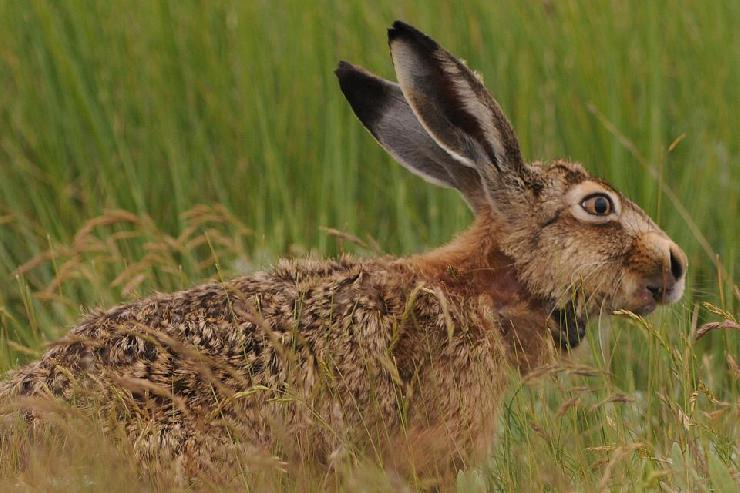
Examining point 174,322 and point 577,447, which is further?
point 174,322

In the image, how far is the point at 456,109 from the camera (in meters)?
5.46

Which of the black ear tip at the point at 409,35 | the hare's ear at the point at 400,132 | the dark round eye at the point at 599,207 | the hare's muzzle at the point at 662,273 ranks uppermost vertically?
the black ear tip at the point at 409,35

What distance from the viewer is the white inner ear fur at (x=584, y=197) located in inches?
215

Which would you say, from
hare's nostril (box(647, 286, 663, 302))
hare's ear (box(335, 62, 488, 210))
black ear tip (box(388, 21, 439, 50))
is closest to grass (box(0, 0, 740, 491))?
hare's ear (box(335, 62, 488, 210))

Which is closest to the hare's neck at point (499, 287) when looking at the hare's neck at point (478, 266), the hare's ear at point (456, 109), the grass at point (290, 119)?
the hare's neck at point (478, 266)

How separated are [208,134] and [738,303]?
322 centimetres

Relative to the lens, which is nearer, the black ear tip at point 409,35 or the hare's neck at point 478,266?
the black ear tip at point 409,35

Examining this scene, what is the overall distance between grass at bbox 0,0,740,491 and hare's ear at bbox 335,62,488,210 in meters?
1.30

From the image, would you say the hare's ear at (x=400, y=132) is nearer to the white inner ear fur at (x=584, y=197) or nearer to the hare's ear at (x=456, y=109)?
the hare's ear at (x=456, y=109)

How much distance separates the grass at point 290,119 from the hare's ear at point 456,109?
158cm

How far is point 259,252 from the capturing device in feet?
21.9

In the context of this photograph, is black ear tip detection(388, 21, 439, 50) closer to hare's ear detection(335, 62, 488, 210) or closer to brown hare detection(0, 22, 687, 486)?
brown hare detection(0, 22, 687, 486)

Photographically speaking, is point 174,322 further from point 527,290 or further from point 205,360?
point 527,290

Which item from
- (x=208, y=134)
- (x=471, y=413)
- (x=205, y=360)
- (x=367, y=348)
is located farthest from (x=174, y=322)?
(x=208, y=134)
